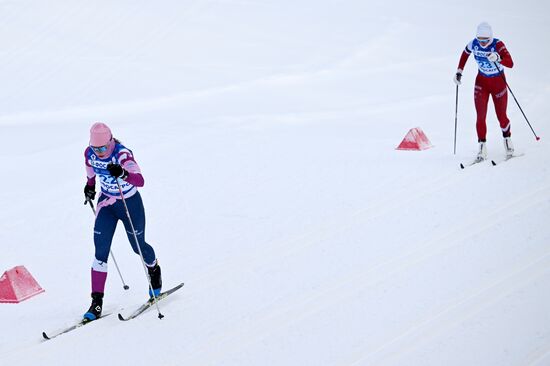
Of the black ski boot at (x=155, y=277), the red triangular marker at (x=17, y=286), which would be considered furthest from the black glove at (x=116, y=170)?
the red triangular marker at (x=17, y=286)

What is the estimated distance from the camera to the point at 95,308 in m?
6.93

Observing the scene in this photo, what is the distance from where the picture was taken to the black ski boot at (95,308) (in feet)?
22.6

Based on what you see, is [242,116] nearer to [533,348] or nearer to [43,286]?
[43,286]

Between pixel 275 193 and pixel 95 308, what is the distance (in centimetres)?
351

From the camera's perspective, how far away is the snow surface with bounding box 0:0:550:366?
20.1ft

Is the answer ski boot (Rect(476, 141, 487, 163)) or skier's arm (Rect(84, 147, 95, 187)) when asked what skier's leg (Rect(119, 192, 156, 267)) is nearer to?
skier's arm (Rect(84, 147, 95, 187))

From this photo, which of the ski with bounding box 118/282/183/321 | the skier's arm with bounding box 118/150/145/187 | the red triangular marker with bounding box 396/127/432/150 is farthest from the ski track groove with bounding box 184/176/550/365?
the red triangular marker with bounding box 396/127/432/150

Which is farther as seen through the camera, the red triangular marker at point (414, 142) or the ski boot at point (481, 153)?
the red triangular marker at point (414, 142)

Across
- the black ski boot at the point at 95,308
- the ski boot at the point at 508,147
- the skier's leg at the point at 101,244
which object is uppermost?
the skier's leg at the point at 101,244

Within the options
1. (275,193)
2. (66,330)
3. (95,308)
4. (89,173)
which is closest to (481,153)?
(275,193)

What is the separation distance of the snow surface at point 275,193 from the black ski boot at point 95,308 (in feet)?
0.65

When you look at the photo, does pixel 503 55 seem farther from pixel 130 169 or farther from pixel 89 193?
pixel 89 193

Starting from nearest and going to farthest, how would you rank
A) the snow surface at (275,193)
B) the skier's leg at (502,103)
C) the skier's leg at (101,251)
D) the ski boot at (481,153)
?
the snow surface at (275,193), the skier's leg at (101,251), the skier's leg at (502,103), the ski boot at (481,153)

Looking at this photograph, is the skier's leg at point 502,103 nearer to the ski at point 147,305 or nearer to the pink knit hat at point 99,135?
the ski at point 147,305
